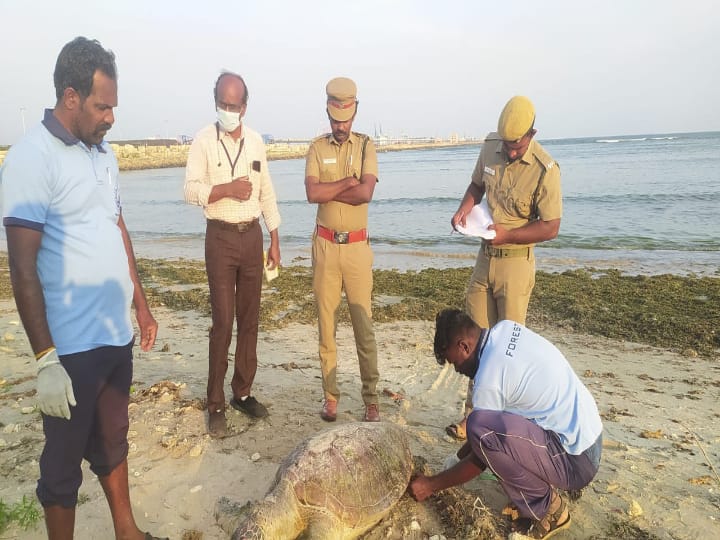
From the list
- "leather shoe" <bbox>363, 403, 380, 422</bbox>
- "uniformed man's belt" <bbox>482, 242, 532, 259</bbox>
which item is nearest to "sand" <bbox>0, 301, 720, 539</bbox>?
"leather shoe" <bbox>363, 403, 380, 422</bbox>

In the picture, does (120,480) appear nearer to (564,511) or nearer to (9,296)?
(564,511)

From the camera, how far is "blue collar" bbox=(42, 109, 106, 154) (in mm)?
1852

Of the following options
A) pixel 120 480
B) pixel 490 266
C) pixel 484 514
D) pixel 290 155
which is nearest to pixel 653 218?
pixel 490 266

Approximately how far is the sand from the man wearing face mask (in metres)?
0.40

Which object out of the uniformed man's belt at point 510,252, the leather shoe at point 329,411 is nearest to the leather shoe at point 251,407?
the leather shoe at point 329,411

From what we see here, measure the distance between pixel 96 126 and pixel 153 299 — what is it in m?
6.22

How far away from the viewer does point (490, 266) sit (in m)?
3.51

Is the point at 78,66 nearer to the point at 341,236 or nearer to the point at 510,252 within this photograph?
the point at 341,236

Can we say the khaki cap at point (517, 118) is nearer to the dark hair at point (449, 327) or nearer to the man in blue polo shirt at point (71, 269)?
the dark hair at point (449, 327)

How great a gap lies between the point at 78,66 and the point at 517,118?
241 cm

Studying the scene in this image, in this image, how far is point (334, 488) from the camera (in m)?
2.50

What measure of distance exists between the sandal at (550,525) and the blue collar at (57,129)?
2751 millimetres

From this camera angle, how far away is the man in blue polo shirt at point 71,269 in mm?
1788

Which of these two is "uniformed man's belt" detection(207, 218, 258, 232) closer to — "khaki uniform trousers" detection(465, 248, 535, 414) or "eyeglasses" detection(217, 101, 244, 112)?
"eyeglasses" detection(217, 101, 244, 112)
